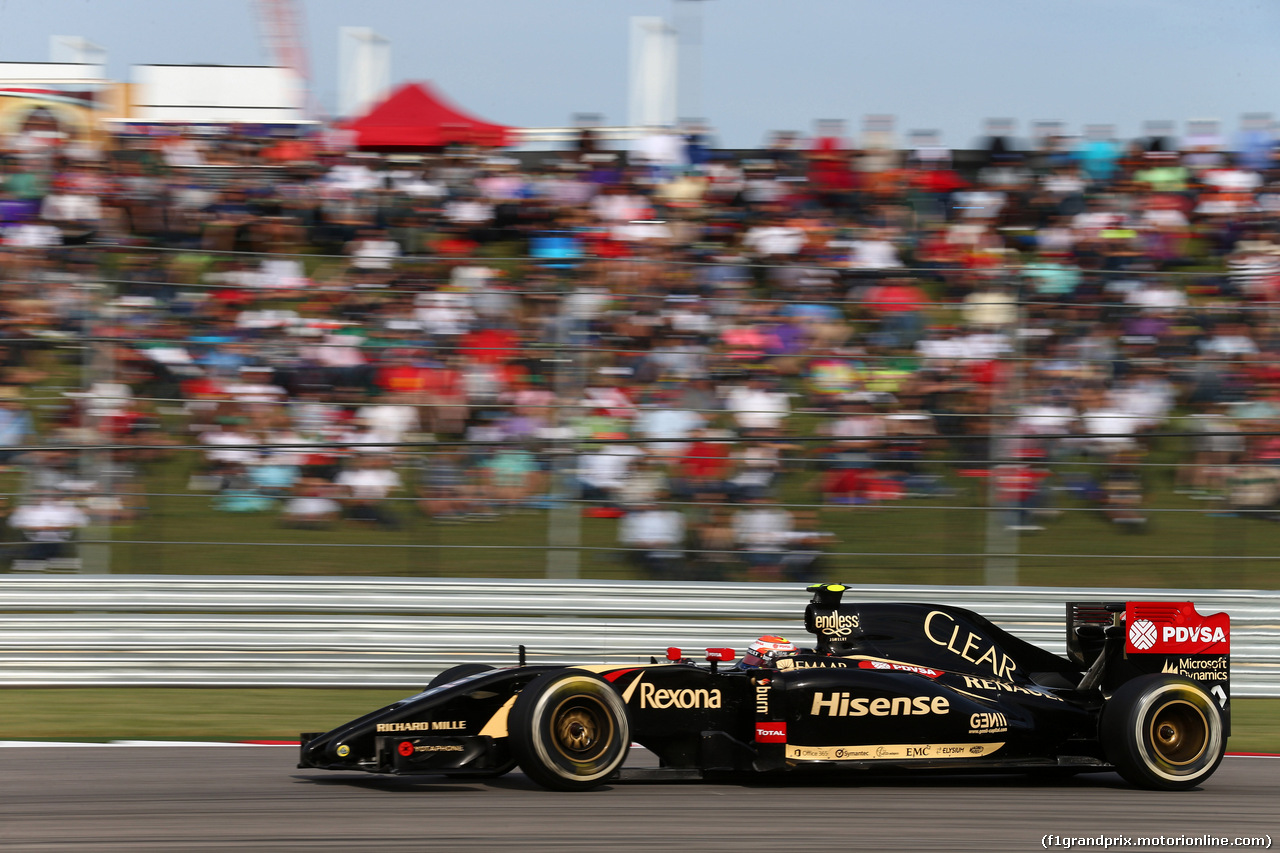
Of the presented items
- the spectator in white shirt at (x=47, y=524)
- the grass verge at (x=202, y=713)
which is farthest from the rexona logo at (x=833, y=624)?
the spectator in white shirt at (x=47, y=524)

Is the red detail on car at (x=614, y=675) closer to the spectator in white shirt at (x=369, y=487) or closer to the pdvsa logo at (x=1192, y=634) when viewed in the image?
the pdvsa logo at (x=1192, y=634)

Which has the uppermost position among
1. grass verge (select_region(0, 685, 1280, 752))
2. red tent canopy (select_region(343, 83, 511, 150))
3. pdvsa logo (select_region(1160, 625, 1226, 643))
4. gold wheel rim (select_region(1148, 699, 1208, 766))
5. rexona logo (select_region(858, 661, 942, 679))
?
red tent canopy (select_region(343, 83, 511, 150))

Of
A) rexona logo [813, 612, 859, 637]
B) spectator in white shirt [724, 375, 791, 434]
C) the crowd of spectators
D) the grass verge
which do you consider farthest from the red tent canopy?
rexona logo [813, 612, 859, 637]

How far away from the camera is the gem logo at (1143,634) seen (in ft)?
19.6

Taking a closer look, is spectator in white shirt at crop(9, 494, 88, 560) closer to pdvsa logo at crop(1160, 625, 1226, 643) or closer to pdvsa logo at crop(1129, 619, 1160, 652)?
pdvsa logo at crop(1129, 619, 1160, 652)

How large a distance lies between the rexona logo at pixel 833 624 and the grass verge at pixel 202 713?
264 centimetres

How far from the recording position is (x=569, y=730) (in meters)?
5.21

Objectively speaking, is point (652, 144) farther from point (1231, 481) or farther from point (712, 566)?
point (1231, 481)

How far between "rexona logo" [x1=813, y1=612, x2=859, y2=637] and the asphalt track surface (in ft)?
1.96

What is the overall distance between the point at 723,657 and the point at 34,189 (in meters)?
8.27

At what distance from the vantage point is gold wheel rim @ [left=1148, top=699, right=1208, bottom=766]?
5.73 meters

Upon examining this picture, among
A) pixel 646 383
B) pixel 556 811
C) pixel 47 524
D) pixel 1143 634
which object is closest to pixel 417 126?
pixel 646 383

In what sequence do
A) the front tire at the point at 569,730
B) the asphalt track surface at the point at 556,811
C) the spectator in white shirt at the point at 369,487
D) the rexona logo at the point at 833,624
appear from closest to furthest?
the asphalt track surface at the point at 556,811
the front tire at the point at 569,730
the rexona logo at the point at 833,624
the spectator in white shirt at the point at 369,487

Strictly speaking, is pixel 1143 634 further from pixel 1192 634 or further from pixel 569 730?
pixel 569 730
